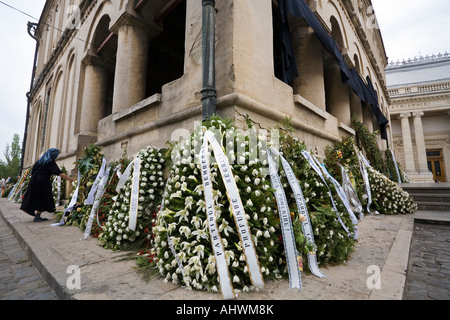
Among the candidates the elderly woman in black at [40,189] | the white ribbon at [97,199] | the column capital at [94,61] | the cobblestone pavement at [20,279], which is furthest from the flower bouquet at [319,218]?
the column capital at [94,61]

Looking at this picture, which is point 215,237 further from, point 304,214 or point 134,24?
point 134,24

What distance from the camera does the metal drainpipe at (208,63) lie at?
3.16m

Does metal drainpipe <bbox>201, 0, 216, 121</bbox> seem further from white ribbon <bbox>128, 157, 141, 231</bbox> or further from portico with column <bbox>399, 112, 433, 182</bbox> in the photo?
portico with column <bbox>399, 112, 433, 182</bbox>

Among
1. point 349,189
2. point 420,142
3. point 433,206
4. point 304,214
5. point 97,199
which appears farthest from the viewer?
point 420,142

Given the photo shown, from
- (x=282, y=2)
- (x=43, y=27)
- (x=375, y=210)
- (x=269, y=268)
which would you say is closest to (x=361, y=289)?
(x=269, y=268)

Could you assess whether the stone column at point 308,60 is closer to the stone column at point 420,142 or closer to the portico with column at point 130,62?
the portico with column at point 130,62

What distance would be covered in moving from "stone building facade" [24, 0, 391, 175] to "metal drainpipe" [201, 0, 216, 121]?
0.19m

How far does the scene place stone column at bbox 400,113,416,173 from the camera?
21.5 m

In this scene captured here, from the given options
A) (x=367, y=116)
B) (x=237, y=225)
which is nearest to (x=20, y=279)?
(x=237, y=225)

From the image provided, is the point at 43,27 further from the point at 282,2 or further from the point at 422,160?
the point at 422,160

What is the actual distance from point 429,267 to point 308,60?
224 inches

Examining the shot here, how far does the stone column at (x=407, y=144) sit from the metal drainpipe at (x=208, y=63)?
25.5 m

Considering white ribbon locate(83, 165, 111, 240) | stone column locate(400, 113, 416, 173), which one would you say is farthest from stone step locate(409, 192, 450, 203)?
stone column locate(400, 113, 416, 173)

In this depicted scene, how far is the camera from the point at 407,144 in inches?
877
